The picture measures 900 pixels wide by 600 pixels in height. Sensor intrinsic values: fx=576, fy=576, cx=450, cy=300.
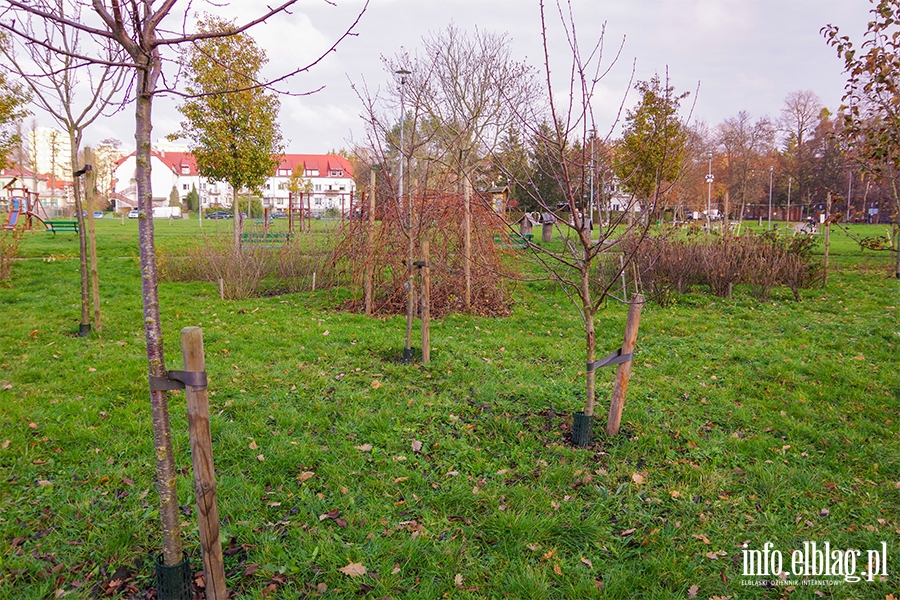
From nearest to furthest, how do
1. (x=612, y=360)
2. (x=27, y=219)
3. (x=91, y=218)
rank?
(x=612, y=360)
(x=91, y=218)
(x=27, y=219)

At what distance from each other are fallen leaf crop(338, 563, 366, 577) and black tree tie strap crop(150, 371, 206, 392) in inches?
46.0

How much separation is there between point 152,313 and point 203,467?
0.69 metres

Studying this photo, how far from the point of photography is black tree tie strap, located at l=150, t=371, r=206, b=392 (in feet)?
7.75

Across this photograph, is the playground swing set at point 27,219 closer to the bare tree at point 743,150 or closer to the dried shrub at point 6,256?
the dried shrub at point 6,256

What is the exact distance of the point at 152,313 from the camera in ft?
7.90

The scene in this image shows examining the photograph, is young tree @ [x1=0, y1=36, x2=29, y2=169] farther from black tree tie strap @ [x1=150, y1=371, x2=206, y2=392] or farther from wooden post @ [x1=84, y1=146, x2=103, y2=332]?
black tree tie strap @ [x1=150, y1=371, x2=206, y2=392]

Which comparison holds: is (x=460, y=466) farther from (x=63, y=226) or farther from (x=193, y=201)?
(x=193, y=201)

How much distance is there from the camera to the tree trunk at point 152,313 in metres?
2.35

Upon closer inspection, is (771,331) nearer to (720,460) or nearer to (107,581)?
(720,460)

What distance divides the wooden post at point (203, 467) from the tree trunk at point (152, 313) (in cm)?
12

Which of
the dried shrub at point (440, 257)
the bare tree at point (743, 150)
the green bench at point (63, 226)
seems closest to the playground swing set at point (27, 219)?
the green bench at point (63, 226)

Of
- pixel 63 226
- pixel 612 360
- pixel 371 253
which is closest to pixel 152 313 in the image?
pixel 612 360

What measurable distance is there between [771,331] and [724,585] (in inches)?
232

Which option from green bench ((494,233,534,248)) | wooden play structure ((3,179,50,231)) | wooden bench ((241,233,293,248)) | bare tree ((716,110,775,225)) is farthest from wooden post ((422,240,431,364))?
bare tree ((716,110,775,225))
